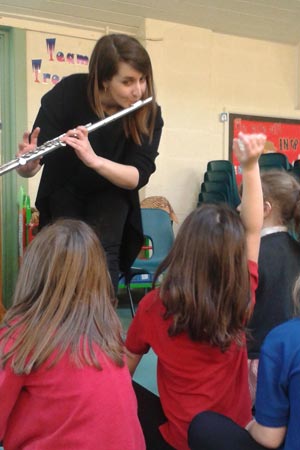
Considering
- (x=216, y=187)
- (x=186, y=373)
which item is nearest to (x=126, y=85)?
(x=186, y=373)

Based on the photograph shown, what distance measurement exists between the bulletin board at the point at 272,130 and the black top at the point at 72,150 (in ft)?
9.11

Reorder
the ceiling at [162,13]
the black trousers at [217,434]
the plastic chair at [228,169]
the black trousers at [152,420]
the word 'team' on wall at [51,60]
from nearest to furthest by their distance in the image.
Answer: the black trousers at [217,434]
the black trousers at [152,420]
the ceiling at [162,13]
the word 'team' on wall at [51,60]
the plastic chair at [228,169]

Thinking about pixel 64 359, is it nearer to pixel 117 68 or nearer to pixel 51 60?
pixel 117 68

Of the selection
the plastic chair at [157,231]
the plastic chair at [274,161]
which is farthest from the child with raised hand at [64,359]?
the plastic chair at [274,161]

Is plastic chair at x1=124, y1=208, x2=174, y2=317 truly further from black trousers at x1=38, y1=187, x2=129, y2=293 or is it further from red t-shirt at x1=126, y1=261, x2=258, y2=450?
red t-shirt at x1=126, y1=261, x2=258, y2=450

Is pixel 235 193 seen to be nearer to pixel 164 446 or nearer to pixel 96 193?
pixel 96 193

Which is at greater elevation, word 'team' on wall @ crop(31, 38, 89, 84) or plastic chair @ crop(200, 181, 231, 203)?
word 'team' on wall @ crop(31, 38, 89, 84)

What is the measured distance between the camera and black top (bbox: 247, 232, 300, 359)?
1.30 meters

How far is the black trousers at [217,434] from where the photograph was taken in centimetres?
92

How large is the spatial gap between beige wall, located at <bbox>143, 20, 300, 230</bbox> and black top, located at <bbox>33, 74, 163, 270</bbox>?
234 cm

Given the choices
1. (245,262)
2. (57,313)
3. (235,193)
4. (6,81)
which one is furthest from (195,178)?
(57,313)

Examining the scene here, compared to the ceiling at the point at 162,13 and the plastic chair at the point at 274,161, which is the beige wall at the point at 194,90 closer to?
the ceiling at the point at 162,13

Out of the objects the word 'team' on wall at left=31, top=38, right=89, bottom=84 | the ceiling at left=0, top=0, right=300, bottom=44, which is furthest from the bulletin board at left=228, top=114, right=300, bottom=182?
the word 'team' on wall at left=31, top=38, right=89, bottom=84

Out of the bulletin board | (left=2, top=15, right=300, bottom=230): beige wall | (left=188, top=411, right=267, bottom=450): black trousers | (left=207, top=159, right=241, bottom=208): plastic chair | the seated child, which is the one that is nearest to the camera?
the seated child
